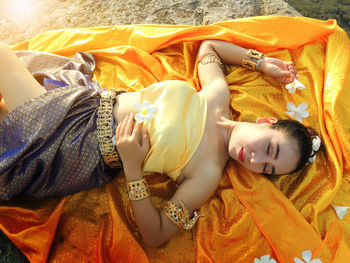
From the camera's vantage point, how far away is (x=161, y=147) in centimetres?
159

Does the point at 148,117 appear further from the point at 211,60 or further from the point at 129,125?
the point at 211,60

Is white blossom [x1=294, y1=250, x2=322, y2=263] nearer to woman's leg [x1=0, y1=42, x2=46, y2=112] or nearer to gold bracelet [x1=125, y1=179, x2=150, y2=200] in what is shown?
gold bracelet [x1=125, y1=179, x2=150, y2=200]

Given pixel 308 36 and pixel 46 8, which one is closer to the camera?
pixel 308 36

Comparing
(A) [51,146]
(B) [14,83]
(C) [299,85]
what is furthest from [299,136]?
(B) [14,83]

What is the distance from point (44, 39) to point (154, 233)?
1.72 metres

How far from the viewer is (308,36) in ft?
7.54

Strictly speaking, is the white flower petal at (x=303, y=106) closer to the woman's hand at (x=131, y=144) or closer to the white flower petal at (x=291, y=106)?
the white flower petal at (x=291, y=106)

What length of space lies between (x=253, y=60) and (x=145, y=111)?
3.14ft

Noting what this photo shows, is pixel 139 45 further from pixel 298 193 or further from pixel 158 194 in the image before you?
pixel 298 193

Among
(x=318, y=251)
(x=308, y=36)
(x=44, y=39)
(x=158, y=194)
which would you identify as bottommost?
(x=318, y=251)

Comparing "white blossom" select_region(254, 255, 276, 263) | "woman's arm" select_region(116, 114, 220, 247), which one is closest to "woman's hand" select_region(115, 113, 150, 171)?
"woman's arm" select_region(116, 114, 220, 247)

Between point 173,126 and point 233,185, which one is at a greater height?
point 173,126

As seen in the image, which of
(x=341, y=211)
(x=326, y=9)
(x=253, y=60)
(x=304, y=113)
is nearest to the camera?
(x=341, y=211)

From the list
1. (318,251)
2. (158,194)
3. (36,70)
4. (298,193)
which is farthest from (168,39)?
(318,251)
